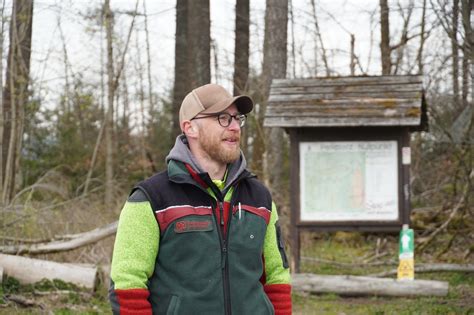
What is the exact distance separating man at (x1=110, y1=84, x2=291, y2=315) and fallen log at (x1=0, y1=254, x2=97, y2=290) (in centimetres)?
542

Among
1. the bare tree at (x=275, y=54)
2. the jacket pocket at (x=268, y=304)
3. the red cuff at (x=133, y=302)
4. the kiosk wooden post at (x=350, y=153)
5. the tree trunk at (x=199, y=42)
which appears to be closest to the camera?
the red cuff at (x=133, y=302)

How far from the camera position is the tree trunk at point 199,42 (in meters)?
18.0

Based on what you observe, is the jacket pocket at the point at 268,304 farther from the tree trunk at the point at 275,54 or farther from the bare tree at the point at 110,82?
the bare tree at the point at 110,82

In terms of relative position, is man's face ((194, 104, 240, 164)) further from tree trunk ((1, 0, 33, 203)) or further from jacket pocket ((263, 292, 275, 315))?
tree trunk ((1, 0, 33, 203))

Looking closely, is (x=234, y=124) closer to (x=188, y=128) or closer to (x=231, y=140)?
(x=231, y=140)

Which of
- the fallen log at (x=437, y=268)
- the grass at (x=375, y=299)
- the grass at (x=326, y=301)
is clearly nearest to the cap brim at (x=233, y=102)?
the grass at (x=326, y=301)

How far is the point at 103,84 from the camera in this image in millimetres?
24562

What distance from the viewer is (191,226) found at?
3.59 m

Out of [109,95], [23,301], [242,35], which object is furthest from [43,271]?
[242,35]

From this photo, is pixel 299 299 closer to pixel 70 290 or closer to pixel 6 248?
pixel 70 290

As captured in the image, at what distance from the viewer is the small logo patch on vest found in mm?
3574

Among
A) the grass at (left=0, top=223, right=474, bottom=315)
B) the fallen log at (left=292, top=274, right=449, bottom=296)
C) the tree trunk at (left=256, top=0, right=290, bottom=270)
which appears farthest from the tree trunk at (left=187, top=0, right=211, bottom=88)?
the fallen log at (left=292, top=274, right=449, bottom=296)

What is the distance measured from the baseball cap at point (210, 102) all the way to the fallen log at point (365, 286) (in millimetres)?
6500

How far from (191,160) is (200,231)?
0.35m
